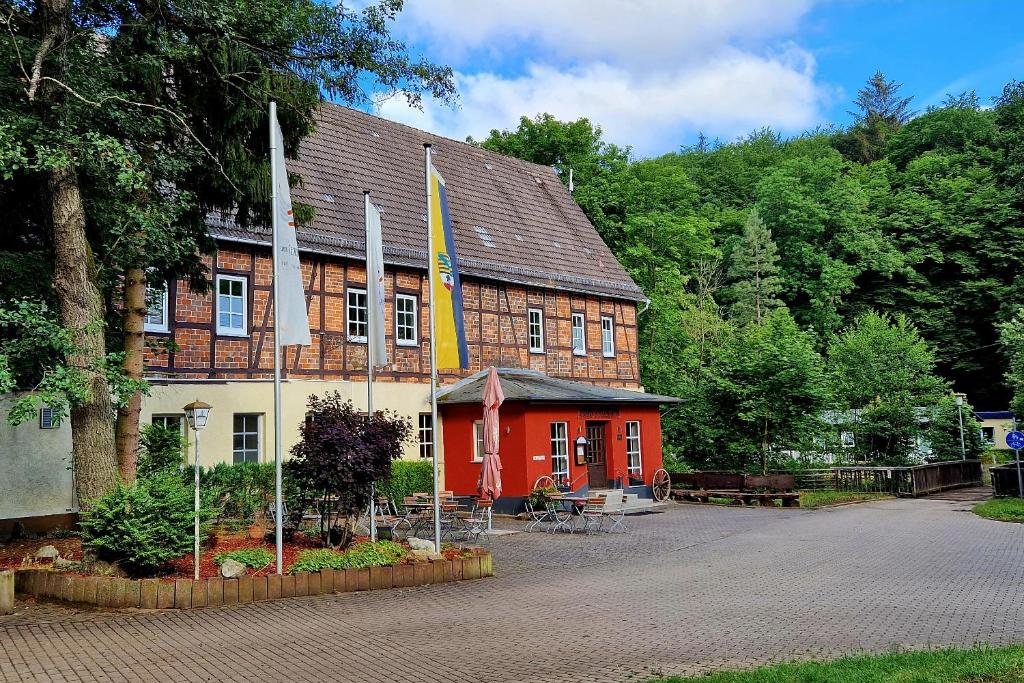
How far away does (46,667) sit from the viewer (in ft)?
22.2

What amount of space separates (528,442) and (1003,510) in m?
10.7

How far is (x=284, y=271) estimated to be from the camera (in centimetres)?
1041

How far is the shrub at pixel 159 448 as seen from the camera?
47.0ft

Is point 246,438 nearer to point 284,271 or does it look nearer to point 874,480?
point 284,271

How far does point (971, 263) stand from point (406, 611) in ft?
143

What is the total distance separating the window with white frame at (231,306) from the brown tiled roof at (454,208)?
897mm

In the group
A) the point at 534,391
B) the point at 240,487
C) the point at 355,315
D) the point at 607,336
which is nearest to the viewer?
the point at 240,487

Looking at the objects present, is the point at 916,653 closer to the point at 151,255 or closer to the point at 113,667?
the point at 113,667

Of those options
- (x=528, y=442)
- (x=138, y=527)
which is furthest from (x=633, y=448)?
(x=138, y=527)

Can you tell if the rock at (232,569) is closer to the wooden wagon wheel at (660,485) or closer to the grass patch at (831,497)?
the wooden wagon wheel at (660,485)

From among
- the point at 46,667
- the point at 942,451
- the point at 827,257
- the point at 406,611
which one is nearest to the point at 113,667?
the point at 46,667

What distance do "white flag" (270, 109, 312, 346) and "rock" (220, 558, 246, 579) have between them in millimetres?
2569

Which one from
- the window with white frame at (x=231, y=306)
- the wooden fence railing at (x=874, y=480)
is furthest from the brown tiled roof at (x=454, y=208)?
the wooden fence railing at (x=874, y=480)

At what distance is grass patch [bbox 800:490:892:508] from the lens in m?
22.4
